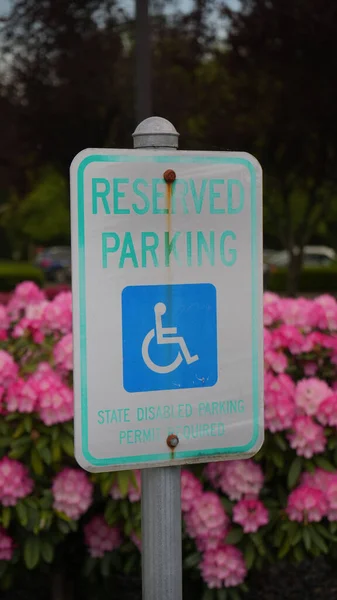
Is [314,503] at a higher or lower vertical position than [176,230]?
lower

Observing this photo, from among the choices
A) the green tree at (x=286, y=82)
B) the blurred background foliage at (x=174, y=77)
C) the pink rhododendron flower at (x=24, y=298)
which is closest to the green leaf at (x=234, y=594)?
the pink rhododendron flower at (x=24, y=298)

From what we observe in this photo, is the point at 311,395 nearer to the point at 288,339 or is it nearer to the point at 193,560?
the point at 288,339

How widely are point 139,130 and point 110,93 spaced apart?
23.3 ft

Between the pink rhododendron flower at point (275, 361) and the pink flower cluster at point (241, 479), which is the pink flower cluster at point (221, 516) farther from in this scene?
the pink rhododendron flower at point (275, 361)

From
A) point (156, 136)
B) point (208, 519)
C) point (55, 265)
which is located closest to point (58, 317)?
point (208, 519)

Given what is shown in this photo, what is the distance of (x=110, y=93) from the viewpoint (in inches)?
327

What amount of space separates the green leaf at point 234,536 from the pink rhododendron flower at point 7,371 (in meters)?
0.84

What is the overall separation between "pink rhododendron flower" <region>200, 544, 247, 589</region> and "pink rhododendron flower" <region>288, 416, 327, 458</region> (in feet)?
1.28

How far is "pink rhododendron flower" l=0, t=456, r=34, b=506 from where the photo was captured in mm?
2768

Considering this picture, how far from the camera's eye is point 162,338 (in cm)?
132

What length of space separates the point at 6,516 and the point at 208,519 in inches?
24.7

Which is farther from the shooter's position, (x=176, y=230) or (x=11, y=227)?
(x=11, y=227)

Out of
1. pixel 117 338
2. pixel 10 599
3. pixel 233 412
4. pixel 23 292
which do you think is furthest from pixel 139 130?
pixel 10 599

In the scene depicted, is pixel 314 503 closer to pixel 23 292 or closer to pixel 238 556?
pixel 238 556
